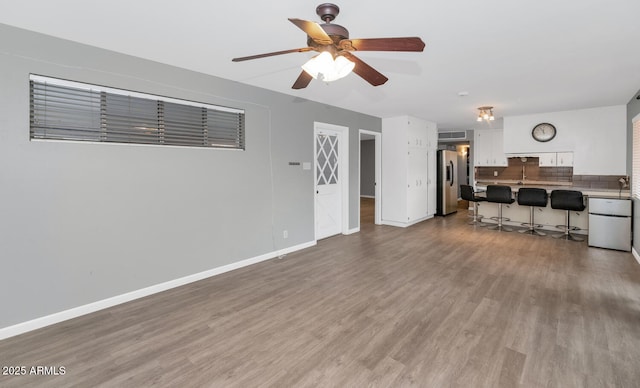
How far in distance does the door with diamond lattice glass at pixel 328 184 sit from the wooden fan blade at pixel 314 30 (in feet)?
11.2

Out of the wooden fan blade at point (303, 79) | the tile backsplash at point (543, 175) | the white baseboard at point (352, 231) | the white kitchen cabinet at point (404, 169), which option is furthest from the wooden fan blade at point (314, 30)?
the tile backsplash at point (543, 175)

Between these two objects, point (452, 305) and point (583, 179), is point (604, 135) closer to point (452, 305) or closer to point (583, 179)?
point (583, 179)

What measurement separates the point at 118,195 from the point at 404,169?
537 centimetres

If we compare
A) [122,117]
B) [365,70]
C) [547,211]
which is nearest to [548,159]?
[547,211]

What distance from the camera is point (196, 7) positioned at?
2.24 meters

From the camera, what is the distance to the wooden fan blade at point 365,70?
7.20 feet

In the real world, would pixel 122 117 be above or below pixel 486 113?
below

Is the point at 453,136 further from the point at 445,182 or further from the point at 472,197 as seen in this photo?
the point at 472,197

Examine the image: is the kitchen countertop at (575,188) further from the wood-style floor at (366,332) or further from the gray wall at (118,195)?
the gray wall at (118,195)

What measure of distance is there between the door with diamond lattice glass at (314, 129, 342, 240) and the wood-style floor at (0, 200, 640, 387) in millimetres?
1673

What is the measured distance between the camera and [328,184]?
229 inches

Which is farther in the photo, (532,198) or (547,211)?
(547,211)

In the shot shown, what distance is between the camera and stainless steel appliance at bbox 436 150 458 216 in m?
8.09

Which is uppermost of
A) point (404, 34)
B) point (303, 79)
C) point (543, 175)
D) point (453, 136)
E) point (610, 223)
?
point (453, 136)
